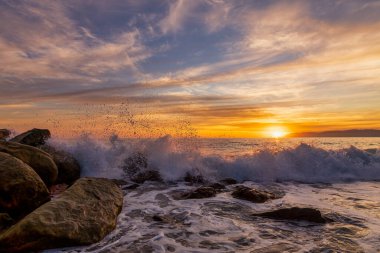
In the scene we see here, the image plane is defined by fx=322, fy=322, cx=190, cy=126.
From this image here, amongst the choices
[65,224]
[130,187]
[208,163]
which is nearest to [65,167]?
[130,187]

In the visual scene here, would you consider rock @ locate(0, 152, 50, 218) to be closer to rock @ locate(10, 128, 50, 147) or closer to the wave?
the wave

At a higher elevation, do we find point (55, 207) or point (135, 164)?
point (55, 207)

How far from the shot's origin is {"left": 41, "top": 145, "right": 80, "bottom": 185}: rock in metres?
11.5

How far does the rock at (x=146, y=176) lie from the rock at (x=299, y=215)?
629 cm

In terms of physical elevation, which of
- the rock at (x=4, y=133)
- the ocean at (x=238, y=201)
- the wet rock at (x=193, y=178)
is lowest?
the wet rock at (x=193, y=178)

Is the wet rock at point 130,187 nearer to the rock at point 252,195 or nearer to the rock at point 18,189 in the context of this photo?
the rock at point 252,195

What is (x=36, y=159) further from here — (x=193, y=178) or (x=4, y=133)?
(x=4, y=133)

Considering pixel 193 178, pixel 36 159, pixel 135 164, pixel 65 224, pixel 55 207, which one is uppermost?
pixel 36 159

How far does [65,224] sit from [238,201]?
196 inches

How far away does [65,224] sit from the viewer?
530cm

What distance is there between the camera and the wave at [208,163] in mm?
14047

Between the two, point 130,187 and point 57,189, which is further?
point 130,187

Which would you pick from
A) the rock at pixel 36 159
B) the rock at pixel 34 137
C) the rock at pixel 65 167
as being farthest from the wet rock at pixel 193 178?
the rock at pixel 34 137

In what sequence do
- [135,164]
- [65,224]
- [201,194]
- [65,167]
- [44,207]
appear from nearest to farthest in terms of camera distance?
[65,224], [44,207], [201,194], [65,167], [135,164]
